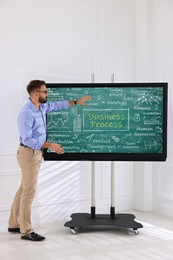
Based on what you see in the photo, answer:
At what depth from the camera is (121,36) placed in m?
5.81

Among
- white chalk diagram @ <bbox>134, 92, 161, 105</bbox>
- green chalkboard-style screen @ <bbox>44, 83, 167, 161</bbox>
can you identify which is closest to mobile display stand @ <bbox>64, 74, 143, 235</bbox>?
green chalkboard-style screen @ <bbox>44, 83, 167, 161</bbox>

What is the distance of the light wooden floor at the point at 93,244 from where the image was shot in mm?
3949

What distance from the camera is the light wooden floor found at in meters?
3.95

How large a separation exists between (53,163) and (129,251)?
161 centimetres

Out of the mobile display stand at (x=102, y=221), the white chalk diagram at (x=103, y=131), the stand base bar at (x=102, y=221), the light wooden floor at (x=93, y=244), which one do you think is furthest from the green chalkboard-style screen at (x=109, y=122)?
the light wooden floor at (x=93, y=244)

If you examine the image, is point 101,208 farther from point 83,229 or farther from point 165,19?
point 165,19

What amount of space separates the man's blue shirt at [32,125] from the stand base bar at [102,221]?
992 mm

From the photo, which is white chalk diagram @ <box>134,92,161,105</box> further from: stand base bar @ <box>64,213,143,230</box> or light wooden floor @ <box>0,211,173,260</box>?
light wooden floor @ <box>0,211,173,260</box>

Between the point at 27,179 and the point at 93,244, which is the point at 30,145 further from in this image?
the point at 93,244

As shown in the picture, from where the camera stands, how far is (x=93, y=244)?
14.2ft

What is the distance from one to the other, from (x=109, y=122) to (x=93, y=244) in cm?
132

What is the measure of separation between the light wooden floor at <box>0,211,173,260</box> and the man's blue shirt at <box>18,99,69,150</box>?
0.97 meters

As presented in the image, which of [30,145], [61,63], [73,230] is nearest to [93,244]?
[73,230]

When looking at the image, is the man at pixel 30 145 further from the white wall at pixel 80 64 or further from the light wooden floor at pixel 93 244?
the white wall at pixel 80 64
